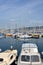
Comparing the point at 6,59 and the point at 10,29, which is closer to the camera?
the point at 6,59

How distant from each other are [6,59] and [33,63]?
331 cm

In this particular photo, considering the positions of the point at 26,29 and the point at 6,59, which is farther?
the point at 26,29

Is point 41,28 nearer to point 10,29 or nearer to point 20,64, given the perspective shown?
point 10,29

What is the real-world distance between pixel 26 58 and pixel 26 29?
11992cm

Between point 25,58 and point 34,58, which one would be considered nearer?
point 34,58

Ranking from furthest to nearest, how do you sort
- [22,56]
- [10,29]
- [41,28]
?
[10,29] → [41,28] → [22,56]

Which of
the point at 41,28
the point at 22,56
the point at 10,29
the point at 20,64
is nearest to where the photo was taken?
the point at 20,64

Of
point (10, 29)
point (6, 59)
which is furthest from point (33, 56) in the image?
point (10, 29)

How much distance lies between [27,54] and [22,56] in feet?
2.02

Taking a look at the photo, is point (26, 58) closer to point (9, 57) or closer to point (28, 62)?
point (28, 62)

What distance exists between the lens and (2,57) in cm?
1978

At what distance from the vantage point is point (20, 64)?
18.1 m

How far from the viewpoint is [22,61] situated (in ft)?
61.1

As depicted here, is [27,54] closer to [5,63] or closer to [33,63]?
[33,63]
